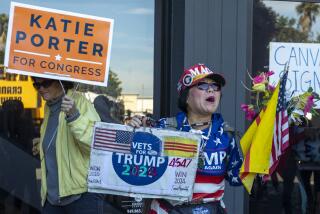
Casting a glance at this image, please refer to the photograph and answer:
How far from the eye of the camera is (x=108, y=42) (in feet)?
12.5

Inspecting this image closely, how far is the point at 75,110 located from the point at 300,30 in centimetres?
279

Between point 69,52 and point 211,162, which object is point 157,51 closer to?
point 69,52

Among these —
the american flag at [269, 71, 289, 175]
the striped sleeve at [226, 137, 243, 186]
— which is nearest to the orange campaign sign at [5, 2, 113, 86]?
the striped sleeve at [226, 137, 243, 186]

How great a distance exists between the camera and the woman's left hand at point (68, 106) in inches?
140

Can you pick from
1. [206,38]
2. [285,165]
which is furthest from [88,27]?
[285,165]

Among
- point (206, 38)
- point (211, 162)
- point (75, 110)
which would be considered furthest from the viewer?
point (206, 38)

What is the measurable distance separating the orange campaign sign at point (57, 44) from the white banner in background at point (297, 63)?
2.18m

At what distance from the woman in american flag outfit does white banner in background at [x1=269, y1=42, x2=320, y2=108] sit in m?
2.14

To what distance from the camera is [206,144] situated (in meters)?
3.40

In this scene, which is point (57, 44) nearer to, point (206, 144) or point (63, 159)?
point (63, 159)

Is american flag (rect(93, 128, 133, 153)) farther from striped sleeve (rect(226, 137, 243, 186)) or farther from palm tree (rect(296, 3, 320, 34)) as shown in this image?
palm tree (rect(296, 3, 320, 34))

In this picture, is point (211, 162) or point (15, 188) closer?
point (211, 162)

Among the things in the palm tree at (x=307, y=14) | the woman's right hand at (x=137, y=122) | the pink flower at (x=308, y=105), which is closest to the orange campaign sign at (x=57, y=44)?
the woman's right hand at (x=137, y=122)

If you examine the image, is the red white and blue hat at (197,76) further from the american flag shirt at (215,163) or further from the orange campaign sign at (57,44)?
the orange campaign sign at (57,44)
